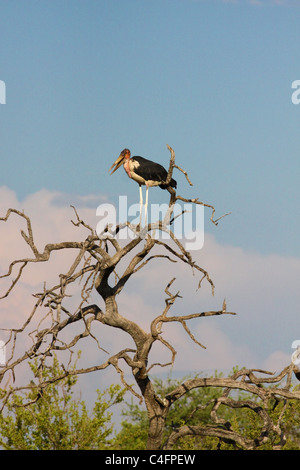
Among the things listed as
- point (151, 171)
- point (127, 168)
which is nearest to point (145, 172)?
point (151, 171)

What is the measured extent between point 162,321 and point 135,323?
0.54m

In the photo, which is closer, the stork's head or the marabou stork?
the marabou stork

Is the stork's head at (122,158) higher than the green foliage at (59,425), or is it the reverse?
the stork's head at (122,158)

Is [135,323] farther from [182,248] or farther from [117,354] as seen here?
[182,248]

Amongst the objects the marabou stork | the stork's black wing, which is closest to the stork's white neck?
the marabou stork

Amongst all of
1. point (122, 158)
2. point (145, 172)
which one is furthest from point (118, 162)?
point (145, 172)

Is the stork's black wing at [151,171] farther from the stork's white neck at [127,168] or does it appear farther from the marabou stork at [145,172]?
the stork's white neck at [127,168]

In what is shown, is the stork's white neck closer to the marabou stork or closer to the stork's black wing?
the marabou stork

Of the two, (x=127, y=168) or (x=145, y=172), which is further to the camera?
(x=127, y=168)

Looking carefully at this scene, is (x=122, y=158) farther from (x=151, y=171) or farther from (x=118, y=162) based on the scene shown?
(x=151, y=171)

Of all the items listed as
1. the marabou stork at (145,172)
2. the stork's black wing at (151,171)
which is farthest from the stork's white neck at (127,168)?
the stork's black wing at (151,171)
